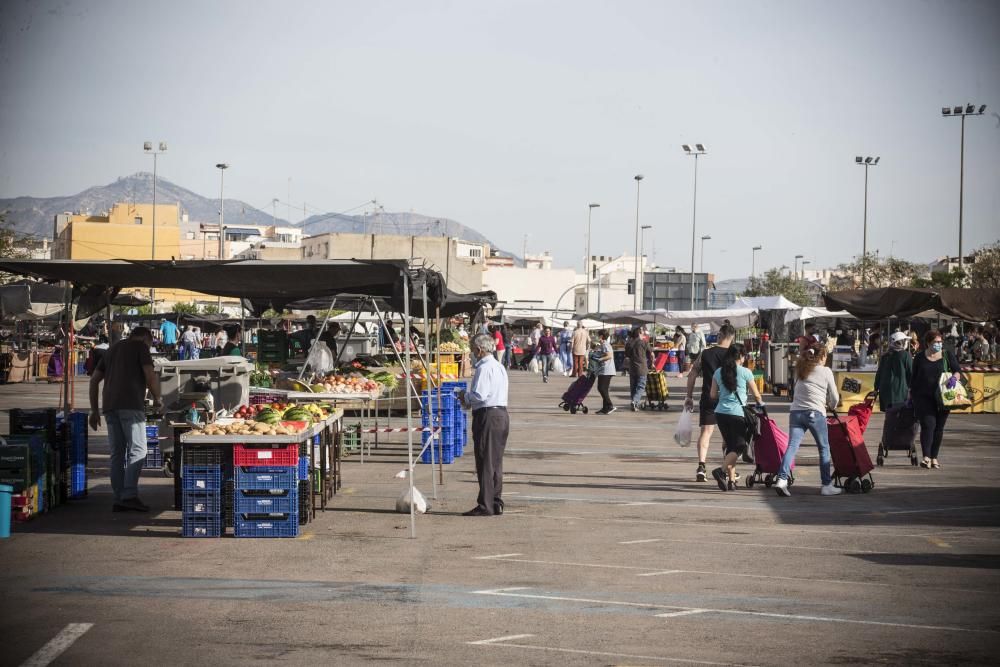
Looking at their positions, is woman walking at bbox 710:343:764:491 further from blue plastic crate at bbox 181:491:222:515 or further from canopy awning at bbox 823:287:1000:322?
canopy awning at bbox 823:287:1000:322

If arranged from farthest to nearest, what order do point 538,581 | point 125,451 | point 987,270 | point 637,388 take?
point 987,270 → point 637,388 → point 125,451 → point 538,581

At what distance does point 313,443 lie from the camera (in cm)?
1243

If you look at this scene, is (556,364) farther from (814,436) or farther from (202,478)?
(202,478)

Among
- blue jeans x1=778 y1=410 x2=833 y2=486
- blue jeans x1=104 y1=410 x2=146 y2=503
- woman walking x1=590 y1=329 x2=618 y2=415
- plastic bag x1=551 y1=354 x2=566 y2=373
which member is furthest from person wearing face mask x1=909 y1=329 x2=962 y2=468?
plastic bag x1=551 y1=354 x2=566 y2=373

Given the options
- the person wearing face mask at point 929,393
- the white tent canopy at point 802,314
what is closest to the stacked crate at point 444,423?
the person wearing face mask at point 929,393

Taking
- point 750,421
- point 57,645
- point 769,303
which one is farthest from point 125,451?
point 769,303

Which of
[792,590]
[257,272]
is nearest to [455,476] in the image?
[257,272]

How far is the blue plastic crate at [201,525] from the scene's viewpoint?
1087 cm

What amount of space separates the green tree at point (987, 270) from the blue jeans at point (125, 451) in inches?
2230

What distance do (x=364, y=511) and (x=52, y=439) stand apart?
346 cm

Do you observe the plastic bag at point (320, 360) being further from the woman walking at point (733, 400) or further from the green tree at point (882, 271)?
the green tree at point (882, 271)

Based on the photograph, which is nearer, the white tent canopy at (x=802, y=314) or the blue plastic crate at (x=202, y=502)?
the blue plastic crate at (x=202, y=502)

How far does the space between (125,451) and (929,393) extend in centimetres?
1119

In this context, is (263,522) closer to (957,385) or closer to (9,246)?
(957,385)
